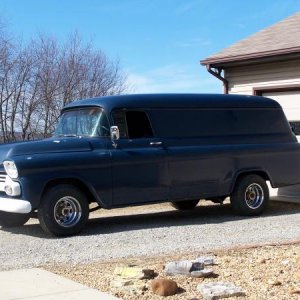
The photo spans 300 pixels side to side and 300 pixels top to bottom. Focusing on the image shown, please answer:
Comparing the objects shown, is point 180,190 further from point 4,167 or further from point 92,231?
point 4,167

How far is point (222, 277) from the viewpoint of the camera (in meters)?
6.59

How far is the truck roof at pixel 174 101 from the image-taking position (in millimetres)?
10133

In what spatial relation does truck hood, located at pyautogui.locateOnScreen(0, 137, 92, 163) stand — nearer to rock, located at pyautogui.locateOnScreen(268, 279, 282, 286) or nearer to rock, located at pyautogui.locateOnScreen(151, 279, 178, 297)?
rock, located at pyautogui.locateOnScreen(151, 279, 178, 297)

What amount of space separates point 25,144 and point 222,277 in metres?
4.03

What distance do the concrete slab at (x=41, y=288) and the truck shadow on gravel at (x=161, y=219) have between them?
2.64 metres

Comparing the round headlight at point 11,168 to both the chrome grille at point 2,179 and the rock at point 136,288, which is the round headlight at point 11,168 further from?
the rock at point 136,288

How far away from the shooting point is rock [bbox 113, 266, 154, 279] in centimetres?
646

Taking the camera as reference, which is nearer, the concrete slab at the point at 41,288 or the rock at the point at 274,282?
the concrete slab at the point at 41,288

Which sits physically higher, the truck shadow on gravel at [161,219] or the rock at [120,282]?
the truck shadow on gravel at [161,219]

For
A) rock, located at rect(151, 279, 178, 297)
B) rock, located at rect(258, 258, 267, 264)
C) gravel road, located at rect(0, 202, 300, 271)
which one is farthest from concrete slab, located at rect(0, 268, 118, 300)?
rock, located at rect(258, 258, 267, 264)

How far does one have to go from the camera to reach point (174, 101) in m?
10.8

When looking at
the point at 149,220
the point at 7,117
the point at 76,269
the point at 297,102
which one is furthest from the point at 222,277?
the point at 7,117

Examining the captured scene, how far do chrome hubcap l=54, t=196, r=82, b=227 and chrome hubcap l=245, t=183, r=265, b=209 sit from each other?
3.43m

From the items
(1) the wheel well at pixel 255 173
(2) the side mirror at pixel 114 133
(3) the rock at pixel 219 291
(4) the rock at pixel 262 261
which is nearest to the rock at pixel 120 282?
(3) the rock at pixel 219 291
